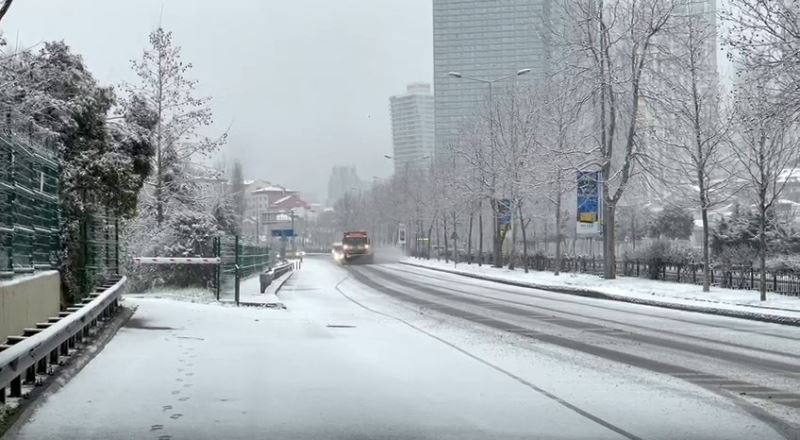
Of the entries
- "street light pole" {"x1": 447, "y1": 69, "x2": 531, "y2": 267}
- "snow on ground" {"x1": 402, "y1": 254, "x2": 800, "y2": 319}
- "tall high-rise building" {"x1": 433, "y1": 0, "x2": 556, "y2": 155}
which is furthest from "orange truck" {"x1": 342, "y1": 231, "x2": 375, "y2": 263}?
"snow on ground" {"x1": 402, "y1": 254, "x2": 800, "y2": 319}

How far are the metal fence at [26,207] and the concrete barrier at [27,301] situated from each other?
163 millimetres

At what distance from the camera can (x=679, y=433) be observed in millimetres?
7105

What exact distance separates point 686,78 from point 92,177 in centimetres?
2154

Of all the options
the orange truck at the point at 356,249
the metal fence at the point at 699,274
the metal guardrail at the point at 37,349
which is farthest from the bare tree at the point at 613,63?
the orange truck at the point at 356,249

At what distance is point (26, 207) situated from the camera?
10328mm

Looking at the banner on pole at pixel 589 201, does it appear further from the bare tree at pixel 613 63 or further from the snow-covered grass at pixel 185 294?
the snow-covered grass at pixel 185 294

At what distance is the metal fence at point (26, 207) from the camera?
9164 mm

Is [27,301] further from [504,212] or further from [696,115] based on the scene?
[504,212]

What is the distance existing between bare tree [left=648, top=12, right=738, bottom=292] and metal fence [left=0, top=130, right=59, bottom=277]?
70.1 feet

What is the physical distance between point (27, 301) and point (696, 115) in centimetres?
2324

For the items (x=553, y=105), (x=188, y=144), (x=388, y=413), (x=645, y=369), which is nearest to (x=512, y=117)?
(x=553, y=105)

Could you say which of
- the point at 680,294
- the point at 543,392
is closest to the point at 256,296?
the point at 680,294

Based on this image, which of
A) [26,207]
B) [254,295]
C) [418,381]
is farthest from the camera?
[254,295]

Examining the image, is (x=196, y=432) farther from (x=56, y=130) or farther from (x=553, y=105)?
(x=553, y=105)
